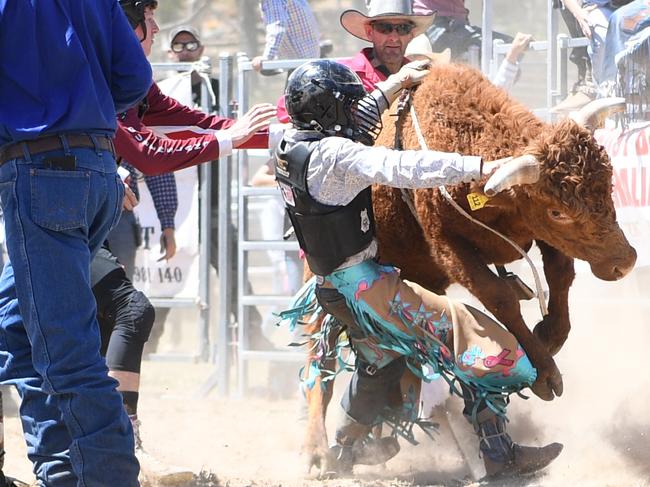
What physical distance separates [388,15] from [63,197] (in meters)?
2.60

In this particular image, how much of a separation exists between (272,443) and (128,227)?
162cm

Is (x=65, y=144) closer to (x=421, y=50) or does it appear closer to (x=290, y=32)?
(x=421, y=50)

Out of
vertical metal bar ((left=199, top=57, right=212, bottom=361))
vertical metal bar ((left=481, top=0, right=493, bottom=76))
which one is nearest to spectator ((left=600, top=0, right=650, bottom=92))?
vertical metal bar ((left=481, top=0, right=493, bottom=76))

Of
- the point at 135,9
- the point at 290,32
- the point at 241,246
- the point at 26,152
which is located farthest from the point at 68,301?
the point at 290,32

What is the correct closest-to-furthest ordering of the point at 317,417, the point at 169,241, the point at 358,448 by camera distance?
the point at 358,448, the point at 317,417, the point at 169,241

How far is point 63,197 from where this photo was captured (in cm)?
311

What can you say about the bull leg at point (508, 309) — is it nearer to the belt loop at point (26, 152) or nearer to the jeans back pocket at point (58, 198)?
the jeans back pocket at point (58, 198)

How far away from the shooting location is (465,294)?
20.4ft

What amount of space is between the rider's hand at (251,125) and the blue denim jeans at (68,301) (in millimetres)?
845

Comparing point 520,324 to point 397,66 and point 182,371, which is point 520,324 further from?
point 182,371

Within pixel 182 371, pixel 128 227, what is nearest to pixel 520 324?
pixel 128 227

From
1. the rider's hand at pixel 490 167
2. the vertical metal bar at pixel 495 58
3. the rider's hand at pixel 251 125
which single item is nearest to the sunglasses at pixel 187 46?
the vertical metal bar at pixel 495 58

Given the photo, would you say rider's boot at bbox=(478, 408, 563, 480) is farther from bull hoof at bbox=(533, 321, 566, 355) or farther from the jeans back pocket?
the jeans back pocket

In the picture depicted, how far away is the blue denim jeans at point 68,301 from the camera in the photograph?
3.09 m
